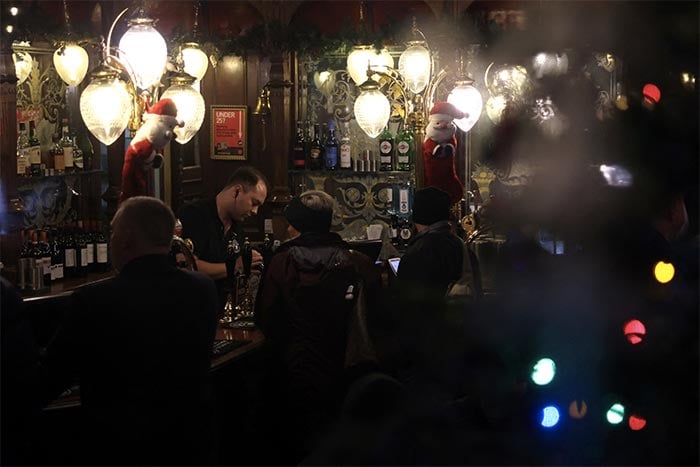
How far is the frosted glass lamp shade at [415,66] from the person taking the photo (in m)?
6.13

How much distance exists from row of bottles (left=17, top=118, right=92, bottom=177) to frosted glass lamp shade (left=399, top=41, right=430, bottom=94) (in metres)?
2.37

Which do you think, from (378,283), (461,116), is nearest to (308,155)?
(461,116)

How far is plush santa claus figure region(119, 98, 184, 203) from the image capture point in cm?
428

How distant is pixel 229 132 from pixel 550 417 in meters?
6.93

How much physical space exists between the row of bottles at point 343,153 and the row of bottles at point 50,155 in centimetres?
185

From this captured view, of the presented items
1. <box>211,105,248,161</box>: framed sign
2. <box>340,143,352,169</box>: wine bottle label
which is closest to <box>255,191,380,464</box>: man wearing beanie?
<box>340,143,352,169</box>: wine bottle label

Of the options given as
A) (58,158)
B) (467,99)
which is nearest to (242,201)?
(467,99)

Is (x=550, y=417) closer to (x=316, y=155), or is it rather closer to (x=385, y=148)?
(x=385, y=148)

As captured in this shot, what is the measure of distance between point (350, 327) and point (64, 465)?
4.90ft

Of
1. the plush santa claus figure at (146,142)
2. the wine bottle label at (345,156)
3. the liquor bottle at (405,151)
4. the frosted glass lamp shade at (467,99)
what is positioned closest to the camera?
the plush santa claus figure at (146,142)

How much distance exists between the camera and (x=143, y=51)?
4.46 metres

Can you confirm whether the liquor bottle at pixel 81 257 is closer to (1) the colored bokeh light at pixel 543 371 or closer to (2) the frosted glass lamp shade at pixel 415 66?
(2) the frosted glass lamp shade at pixel 415 66

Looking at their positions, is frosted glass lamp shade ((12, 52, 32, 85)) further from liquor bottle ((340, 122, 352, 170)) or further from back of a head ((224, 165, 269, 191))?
liquor bottle ((340, 122, 352, 170))

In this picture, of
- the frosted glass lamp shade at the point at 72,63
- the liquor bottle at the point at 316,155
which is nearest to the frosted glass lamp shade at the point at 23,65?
the frosted glass lamp shade at the point at 72,63
